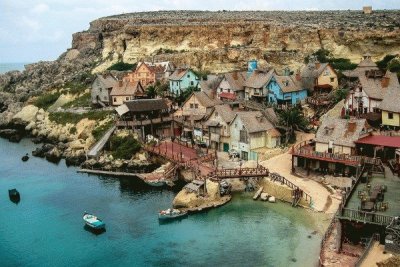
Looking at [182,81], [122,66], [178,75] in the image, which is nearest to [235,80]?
[182,81]

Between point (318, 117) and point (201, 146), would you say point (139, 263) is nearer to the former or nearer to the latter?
point (201, 146)

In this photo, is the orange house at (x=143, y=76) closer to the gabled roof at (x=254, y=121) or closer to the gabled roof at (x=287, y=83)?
the gabled roof at (x=287, y=83)

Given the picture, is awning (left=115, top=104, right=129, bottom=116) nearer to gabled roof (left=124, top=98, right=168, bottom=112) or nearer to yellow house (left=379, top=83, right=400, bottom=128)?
gabled roof (left=124, top=98, right=168, bottom=112)

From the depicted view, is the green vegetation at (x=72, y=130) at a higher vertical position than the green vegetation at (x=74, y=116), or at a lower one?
lower

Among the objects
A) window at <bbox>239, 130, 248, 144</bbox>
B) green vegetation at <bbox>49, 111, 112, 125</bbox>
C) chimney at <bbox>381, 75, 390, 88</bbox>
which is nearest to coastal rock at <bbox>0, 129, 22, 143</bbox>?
green vegetation at <bbox>49, 111, 112, 125</bbox>

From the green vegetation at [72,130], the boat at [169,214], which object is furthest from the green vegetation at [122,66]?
the boat at [169,214]
